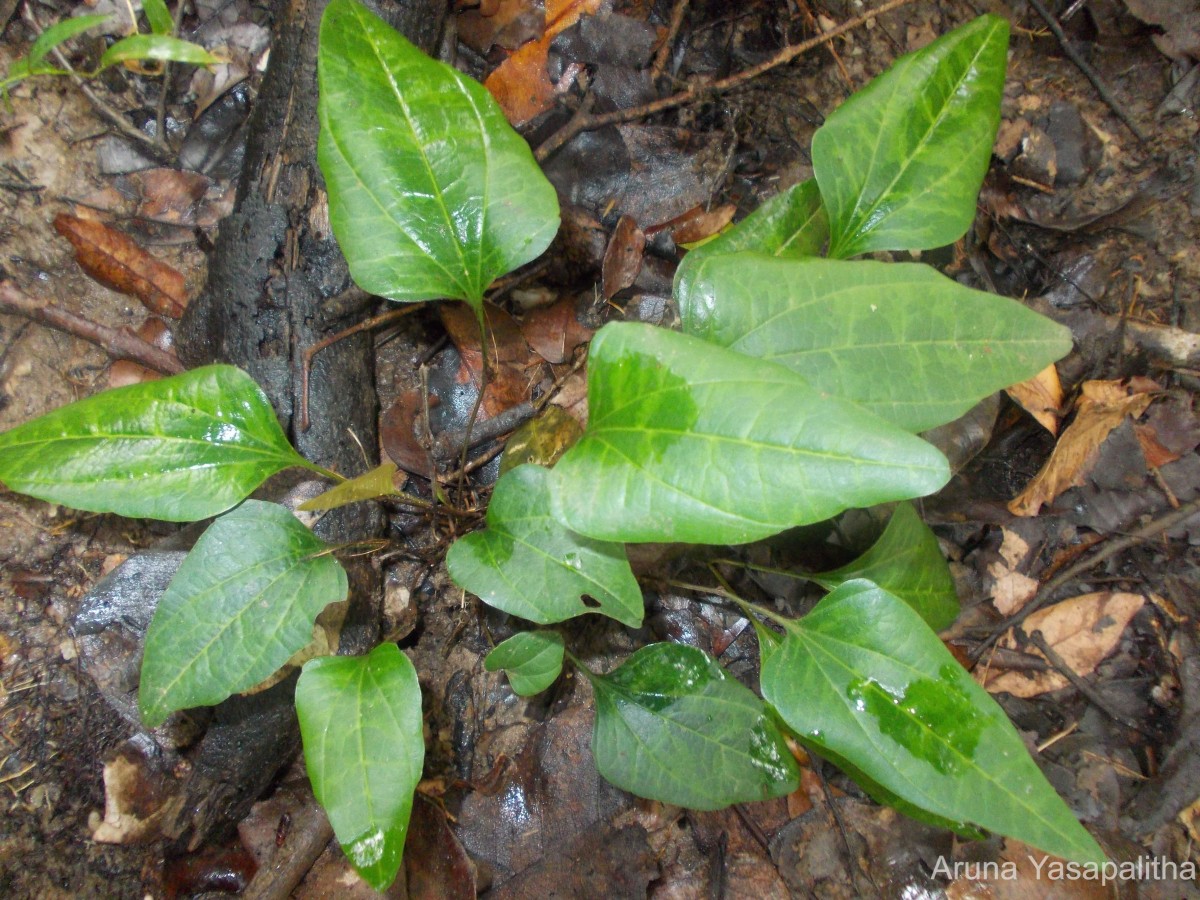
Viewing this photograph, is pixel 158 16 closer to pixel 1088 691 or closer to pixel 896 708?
pixel 896 708

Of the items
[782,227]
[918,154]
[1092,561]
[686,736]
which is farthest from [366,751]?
[1092,561]

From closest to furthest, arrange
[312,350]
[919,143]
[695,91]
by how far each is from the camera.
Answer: [919,143]
[312,350]
[695,91]

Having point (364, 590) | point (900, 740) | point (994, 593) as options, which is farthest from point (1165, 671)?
point (364, 590)

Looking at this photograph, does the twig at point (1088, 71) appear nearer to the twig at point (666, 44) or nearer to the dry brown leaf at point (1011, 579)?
the twig at point (666, 44)

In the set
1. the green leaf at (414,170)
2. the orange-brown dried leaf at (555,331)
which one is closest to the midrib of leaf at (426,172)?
the green leaf at (414,170)

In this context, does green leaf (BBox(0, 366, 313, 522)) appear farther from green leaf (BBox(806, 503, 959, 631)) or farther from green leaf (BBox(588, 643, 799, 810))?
green leaf (BBox(806, 503, 959, 631))

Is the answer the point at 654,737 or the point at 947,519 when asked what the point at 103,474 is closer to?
the point at 654,737
